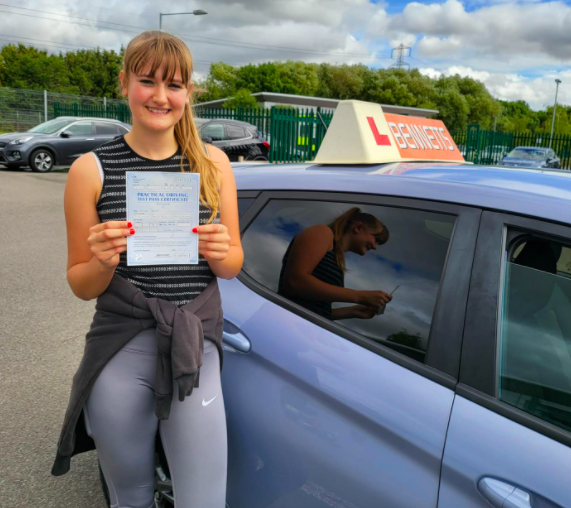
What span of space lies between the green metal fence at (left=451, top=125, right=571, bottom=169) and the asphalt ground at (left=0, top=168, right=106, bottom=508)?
16.6 m

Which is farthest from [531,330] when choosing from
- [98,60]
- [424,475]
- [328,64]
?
[328,64]

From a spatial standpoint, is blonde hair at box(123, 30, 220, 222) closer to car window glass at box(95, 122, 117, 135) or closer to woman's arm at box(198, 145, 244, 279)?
woman's arm at box(198, 145, 244, 279)

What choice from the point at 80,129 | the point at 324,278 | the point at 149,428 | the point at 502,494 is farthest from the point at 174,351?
the point at 80,129

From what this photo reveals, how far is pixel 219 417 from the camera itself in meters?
1.63

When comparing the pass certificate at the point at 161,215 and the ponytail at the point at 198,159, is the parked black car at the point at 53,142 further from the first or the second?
the pass certificate at the point at 161,215

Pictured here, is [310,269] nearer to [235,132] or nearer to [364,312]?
[364,312]

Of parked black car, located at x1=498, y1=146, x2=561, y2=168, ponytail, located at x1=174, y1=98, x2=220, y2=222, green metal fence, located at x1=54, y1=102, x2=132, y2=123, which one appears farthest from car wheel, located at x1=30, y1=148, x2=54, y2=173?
parked black car, located at x1=498, y1=146, x2=561, y2=168

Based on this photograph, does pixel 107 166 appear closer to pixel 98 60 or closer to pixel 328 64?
pixel 98 60

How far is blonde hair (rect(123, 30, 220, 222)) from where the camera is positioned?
149 centimetres

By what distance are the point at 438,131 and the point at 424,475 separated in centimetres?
201

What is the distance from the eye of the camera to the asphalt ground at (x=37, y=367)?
8.76 feet

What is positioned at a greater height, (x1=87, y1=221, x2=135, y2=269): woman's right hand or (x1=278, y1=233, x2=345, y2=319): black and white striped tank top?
(x1=87, y1=221, x2=135, y2=269): woman's right hand

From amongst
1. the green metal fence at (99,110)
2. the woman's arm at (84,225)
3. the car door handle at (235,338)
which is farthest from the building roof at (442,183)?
the green metal fence at (99,110)

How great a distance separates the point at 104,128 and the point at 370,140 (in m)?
15.3
